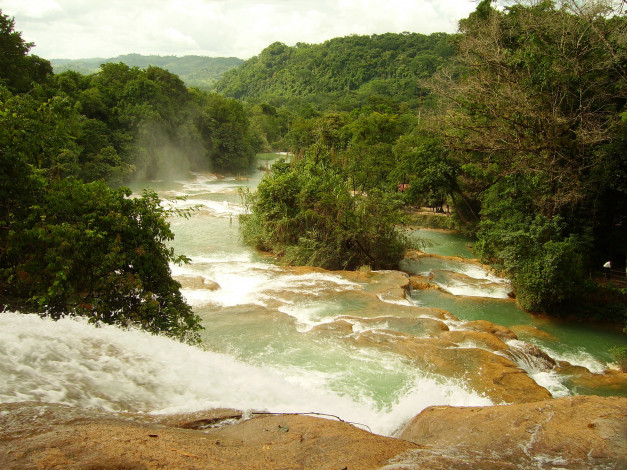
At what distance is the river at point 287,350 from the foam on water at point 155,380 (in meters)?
0.02

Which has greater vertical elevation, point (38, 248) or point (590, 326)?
point (38, 248)

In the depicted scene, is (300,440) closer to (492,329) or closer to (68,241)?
(68,241)

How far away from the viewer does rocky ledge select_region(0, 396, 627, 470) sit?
329 centimetres

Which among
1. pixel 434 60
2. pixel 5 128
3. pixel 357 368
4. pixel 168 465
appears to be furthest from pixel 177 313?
pixel 434 60

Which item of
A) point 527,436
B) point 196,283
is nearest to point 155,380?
point 527,436

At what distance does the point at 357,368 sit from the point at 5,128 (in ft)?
21.7

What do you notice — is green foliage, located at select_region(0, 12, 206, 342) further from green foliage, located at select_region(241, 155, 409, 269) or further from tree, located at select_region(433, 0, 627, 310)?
tree, located at select_region(433, 0, 627, 310)

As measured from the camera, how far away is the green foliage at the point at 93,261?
21.1ft

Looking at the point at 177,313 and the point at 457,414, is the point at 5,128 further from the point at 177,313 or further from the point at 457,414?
the point at 457,414

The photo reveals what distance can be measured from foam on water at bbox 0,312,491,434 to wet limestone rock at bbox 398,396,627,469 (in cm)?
107

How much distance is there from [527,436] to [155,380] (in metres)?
4.27

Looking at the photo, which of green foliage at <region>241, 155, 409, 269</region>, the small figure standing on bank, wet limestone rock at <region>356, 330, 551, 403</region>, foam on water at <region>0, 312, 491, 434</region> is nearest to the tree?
the small figure standing on bank

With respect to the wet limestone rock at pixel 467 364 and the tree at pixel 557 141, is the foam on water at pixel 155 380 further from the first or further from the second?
the tree at pixel 557 141

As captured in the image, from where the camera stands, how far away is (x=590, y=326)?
11.9 meters
